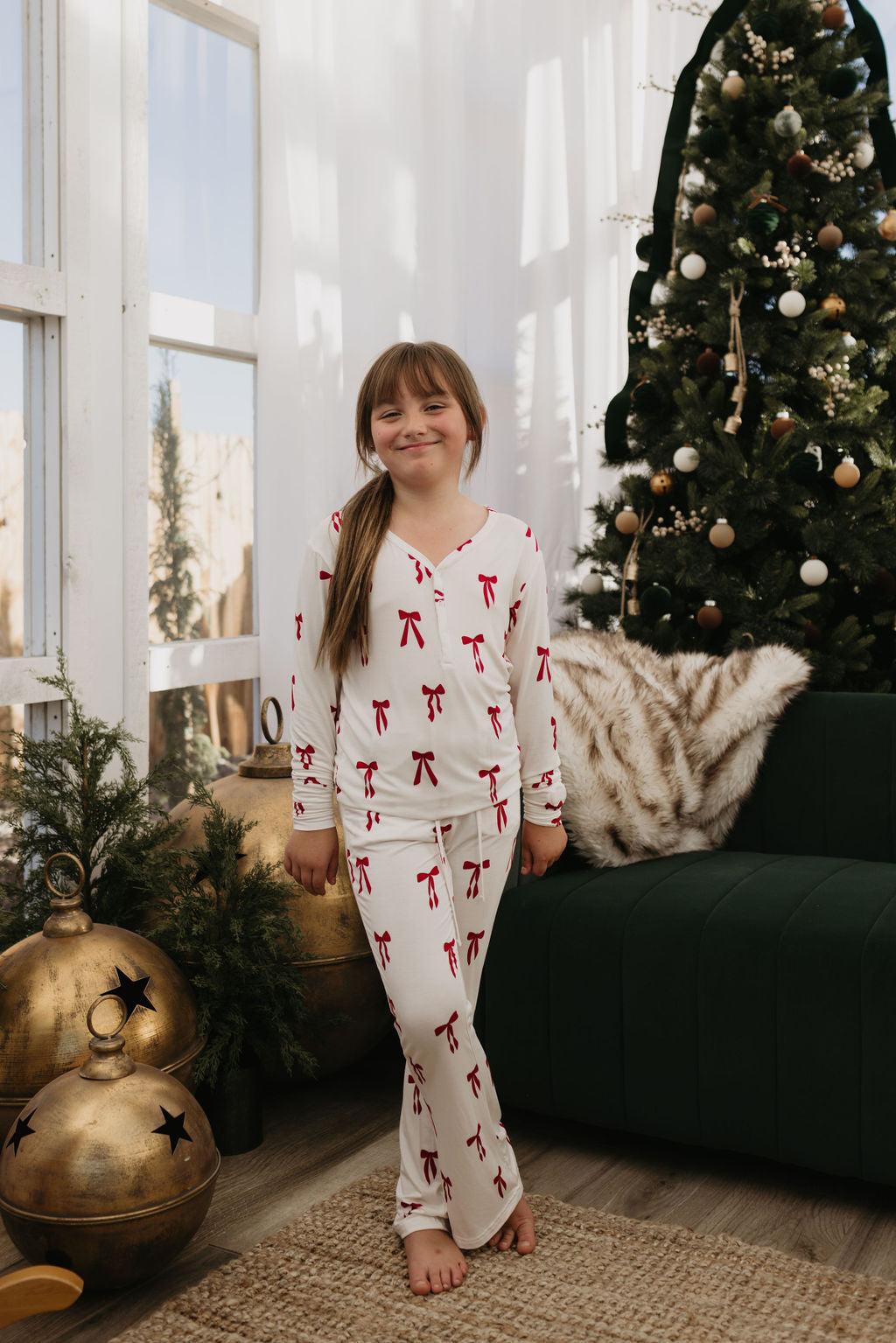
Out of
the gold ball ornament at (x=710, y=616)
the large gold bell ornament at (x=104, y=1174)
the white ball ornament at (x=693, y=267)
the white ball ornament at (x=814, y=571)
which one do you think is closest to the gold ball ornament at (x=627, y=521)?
the gold ball ornament at (x=710, y=616)

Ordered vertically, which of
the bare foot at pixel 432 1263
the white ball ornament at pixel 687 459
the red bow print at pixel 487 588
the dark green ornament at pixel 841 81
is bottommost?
the bare foot at pixel 432 1263

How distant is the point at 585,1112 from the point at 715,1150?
9.6 inches

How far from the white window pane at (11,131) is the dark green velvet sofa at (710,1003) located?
5.37 feet

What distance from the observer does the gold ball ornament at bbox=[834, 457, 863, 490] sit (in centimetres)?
270

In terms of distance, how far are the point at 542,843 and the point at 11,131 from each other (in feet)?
5.91

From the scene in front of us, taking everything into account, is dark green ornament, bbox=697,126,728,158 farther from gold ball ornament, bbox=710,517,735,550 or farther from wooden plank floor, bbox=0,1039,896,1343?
wooden plank floor, bbox=0,1039,896,1343

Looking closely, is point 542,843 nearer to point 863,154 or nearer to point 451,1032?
point 451,1032

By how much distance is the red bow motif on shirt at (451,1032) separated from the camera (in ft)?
5.23

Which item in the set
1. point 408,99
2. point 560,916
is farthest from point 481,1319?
point 408,99

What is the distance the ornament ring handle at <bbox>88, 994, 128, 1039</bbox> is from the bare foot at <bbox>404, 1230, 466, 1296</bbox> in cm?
50

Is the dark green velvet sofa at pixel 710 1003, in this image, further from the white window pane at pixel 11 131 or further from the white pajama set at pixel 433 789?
the white window pane at pixel 11 131

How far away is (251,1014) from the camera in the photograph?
2102 mm

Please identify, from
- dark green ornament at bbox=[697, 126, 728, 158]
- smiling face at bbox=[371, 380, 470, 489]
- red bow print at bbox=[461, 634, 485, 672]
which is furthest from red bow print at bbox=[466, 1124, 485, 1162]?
dark green ornament at bbox=[697, 126, 728, 158]

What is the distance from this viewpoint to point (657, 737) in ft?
7.63
